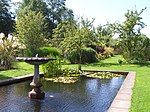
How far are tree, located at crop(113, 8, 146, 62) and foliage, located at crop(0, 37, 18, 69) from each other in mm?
11041

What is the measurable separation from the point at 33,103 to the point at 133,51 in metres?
17.1

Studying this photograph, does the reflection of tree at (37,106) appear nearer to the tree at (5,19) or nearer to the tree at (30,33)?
the tree at (30,33)

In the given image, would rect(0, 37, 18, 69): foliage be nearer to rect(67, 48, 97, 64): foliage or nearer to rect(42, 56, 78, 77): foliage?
rect(42, 56, 78, 77): foliage

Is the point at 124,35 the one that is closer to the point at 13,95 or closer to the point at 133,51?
the point at 133,51

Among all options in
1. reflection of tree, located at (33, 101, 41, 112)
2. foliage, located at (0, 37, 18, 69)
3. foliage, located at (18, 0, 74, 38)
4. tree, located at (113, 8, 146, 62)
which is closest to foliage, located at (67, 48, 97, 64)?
tree, located at (113, 8, 146, 62)

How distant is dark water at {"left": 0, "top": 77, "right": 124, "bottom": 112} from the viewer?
268 inches

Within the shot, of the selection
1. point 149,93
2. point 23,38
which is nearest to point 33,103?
point 149,93

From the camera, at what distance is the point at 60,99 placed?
7.96 m

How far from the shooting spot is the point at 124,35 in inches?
907

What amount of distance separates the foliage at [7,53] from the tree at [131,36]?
1104 cm

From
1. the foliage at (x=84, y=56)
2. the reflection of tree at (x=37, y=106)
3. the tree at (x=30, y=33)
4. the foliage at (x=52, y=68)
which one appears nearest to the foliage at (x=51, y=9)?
the tree at (x=30, y=33)

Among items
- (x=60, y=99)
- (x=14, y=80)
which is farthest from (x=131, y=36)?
(x=60, y=99)

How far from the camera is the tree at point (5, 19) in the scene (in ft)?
132

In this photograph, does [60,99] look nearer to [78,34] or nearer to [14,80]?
[14,80]
